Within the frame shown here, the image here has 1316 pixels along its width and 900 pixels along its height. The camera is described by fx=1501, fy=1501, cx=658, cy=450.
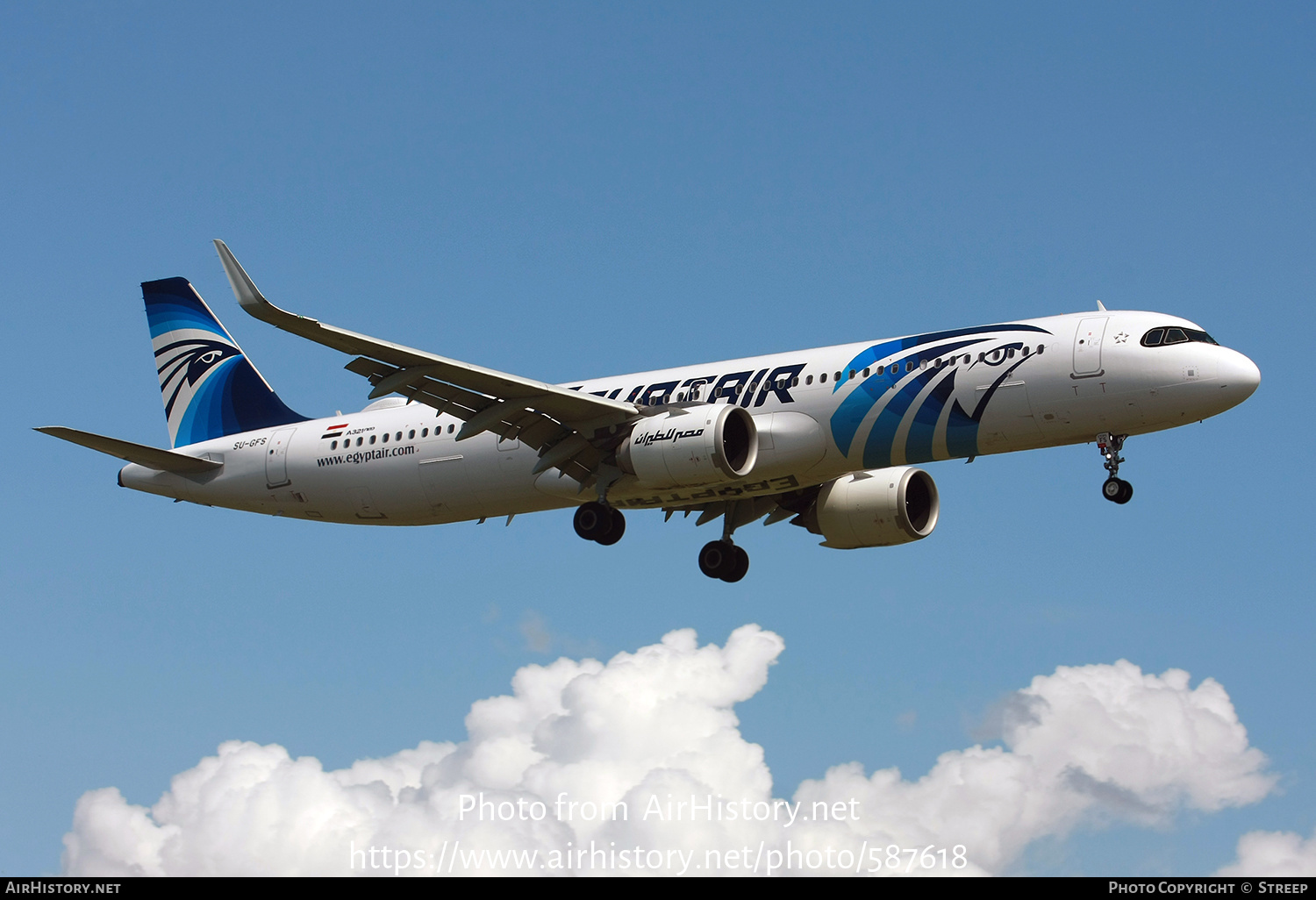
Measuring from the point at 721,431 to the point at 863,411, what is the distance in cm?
295

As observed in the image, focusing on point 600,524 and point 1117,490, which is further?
point 600,524

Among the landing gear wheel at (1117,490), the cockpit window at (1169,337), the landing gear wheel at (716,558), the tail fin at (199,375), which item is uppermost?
the tail fin at (199,375)

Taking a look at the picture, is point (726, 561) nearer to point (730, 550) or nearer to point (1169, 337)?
point (730, 550)

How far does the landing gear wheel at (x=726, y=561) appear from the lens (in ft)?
118

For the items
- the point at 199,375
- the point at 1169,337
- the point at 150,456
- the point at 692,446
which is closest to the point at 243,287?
the point at 692,446

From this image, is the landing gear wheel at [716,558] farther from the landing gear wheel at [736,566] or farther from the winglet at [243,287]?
the winglet at [243,287]

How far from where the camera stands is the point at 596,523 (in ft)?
108

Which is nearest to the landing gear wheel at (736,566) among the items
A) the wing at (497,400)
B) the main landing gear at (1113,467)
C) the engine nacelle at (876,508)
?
the engine nacelle at (876,508)

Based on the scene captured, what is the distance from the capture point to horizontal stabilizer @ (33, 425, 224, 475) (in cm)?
3406

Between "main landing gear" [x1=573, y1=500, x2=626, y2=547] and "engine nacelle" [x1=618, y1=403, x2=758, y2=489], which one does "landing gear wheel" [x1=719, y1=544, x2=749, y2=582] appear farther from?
"engine nacelle" [x1=618, y1=403, x2=758, y2=489]
